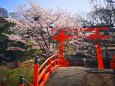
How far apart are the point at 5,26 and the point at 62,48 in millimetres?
6075

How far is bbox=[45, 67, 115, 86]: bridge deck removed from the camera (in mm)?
10612

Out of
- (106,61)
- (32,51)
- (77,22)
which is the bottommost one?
(106,61)

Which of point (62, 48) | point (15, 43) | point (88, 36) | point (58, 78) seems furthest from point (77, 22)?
point (58, 78)

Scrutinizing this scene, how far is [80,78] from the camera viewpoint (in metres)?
11.3

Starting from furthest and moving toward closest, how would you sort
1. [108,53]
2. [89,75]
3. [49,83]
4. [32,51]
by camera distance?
[108,53]
[32,51]
[89,75]
[49,83]

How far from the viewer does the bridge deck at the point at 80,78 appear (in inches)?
418

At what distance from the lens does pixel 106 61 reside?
25844 millimetres

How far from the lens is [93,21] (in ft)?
111

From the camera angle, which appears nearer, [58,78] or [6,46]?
[58,78]

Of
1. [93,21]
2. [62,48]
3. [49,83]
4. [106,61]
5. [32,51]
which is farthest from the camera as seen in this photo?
[93,21]

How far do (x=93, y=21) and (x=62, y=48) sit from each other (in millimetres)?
17415

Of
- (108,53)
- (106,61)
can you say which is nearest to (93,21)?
(108,53)

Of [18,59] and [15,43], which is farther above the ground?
[15,43]

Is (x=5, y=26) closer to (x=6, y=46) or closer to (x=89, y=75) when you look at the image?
(x=6, y=46)
